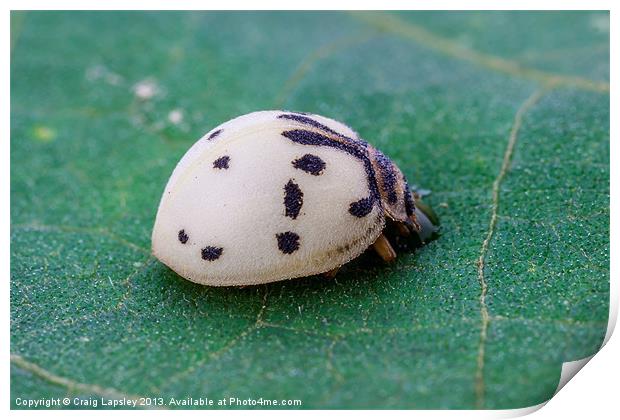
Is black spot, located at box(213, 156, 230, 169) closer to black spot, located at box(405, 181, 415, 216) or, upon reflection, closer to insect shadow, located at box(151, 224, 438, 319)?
insect shadow, located at box(151, 224, 438, 319)

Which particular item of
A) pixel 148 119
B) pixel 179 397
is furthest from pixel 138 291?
pixel 148 119

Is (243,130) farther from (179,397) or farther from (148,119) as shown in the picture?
(148,119)

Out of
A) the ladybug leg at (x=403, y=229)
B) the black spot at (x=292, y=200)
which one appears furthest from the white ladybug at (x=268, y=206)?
the ladybug leg at (x=403, y=229)

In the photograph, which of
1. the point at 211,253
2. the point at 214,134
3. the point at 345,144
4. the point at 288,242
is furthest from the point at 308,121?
the point at 211,253

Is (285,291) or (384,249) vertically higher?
(384,249)

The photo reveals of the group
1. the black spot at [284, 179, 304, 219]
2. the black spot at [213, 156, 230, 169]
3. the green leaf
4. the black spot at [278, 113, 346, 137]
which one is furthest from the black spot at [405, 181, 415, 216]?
the black spot at [213, 156, 230, 169]

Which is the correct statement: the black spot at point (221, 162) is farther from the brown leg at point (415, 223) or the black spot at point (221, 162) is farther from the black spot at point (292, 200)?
the brown leg at point (415, 223)

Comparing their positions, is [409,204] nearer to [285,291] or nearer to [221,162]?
[285,291]
